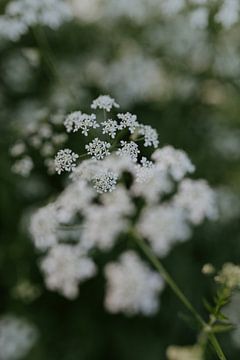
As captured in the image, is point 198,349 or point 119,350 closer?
point 198,349

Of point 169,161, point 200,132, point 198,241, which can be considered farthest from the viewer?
point 200,132

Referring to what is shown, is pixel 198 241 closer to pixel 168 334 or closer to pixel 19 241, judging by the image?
pixel 168 334

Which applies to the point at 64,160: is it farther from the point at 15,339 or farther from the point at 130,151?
the point at 15,339

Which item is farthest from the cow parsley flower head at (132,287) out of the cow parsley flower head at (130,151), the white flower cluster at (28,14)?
the white flower cluster at (28,14)

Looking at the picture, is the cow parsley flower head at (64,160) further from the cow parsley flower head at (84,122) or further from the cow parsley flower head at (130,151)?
the cow parsley flower head at (130,151)

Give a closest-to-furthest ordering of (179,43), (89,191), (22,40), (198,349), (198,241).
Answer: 1. (198,349)
2. (89,191)
3. (198,241)
4. (179,43)
5. (22,40)

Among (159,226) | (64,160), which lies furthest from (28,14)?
(159,226)

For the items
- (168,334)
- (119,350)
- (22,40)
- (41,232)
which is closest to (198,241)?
(168,334)
